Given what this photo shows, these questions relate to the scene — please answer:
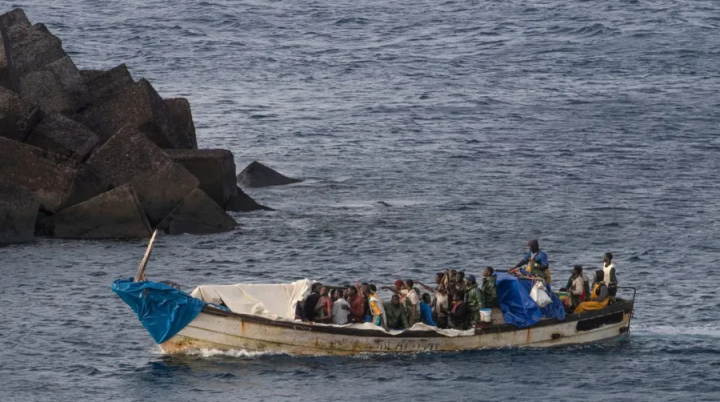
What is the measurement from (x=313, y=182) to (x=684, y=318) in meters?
21.2

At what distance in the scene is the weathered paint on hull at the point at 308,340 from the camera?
35.5 meters

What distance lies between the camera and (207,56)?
281 feet

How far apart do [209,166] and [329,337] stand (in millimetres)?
15569

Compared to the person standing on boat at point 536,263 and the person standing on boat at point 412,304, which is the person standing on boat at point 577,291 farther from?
the person standing on boat at point 412,304

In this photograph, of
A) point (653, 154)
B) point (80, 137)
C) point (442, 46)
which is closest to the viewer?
point (80, 137)

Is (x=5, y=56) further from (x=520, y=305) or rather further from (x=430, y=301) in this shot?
(x=520, y=305)

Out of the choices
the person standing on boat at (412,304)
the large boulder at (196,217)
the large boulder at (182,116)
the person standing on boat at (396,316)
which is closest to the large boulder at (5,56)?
the large boulder at (182,116)

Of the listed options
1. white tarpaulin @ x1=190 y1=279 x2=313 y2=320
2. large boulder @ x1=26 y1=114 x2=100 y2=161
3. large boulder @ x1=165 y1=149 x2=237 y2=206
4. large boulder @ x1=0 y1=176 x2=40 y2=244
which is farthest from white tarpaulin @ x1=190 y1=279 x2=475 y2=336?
large boulder @ x1=26 y1=114 x2=100 y2=161

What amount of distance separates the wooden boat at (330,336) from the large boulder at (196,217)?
481 inches

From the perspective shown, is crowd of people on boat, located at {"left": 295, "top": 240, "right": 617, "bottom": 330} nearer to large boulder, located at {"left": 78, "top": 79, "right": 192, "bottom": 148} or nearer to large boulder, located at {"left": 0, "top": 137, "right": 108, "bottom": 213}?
large boulder, located at {"left": 0, "top": 137, "right": 108, "bottom": 213}

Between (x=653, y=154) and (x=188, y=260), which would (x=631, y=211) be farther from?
(x=188, y=260)

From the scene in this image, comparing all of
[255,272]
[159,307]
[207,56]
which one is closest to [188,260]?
[255,272]

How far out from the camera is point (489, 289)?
36938mm

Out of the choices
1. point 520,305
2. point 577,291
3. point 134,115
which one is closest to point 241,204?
point 134,115
